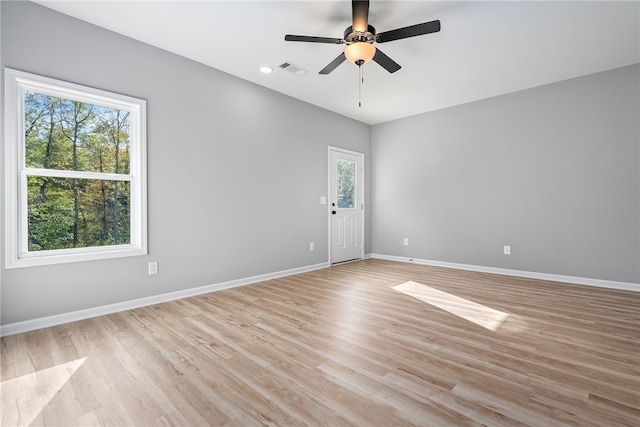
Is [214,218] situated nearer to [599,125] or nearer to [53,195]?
[53,195]

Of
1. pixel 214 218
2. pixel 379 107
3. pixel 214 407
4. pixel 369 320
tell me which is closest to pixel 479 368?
pixel 369 320

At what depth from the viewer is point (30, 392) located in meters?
1.64

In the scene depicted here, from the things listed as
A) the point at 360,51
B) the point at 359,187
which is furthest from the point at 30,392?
the point at 359,187

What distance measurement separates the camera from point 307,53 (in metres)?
3.29

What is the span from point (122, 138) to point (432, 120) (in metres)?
4.74

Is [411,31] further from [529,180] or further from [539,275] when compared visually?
[539,275]

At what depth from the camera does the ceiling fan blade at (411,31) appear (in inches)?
90.2

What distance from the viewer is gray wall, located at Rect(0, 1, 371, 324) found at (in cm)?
254

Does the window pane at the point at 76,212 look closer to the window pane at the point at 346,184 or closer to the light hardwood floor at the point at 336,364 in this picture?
the light hardwood floor at the point at 336,364

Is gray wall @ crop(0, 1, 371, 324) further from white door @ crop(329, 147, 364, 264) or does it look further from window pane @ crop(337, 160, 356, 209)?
window pane @ crop(337, 160, 356, 209)

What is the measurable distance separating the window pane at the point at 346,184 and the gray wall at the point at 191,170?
1.62ft

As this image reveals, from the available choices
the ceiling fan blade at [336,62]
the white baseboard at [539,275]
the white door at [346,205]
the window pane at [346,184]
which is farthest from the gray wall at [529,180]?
the ceiling fan blade at [336,62]

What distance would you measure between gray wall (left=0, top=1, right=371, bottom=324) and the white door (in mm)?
257

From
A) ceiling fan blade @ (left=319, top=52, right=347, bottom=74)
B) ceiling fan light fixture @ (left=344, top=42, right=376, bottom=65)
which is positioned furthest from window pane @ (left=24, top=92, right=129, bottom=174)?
ceiling fan light fixture @ (left=344, top=42, right=376, bottom=65)
